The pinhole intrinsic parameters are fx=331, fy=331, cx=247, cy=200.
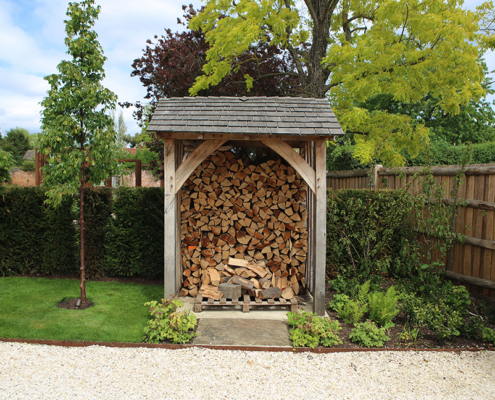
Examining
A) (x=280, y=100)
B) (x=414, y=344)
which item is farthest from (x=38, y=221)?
(x=414, y=344)

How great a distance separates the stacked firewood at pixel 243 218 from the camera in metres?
5.02

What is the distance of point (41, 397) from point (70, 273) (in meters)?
3.52

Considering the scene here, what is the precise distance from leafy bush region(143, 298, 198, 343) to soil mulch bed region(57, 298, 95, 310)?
1.21 m

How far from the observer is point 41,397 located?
2.63 m

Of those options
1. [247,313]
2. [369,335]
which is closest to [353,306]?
[369,335]

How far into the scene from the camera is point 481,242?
4.57m

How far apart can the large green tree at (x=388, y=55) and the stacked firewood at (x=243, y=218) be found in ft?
7.87

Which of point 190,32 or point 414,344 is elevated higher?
point 190,32

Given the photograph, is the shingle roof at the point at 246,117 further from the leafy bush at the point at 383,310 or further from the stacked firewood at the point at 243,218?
the leafy bush at the point at 383,310

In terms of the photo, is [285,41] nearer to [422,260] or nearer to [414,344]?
[422,260]

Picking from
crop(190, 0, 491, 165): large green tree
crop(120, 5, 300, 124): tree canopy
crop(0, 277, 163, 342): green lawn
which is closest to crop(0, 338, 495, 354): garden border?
crop(0, 277, 163, 342): green lawn

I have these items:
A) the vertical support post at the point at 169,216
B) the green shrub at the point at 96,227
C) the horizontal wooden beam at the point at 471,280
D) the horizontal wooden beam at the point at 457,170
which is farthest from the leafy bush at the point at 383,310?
the green shrub at the point at 96,227

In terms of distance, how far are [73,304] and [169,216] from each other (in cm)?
186

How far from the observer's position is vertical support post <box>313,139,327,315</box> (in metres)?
4.21
